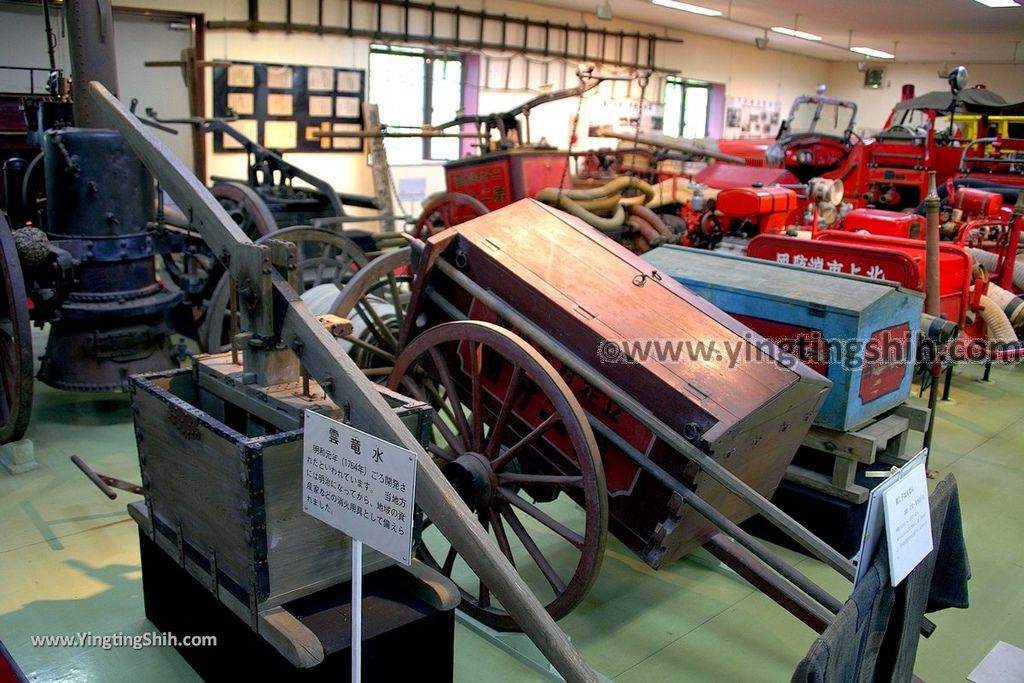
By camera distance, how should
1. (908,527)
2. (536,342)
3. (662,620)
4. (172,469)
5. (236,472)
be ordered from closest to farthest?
(908,527), (236,472), (172,469), (536,342), (662,620)

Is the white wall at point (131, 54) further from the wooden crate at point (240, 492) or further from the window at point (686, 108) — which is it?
the window at point (686, 108)

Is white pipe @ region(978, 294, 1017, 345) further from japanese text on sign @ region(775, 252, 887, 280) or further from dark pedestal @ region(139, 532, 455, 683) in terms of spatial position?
dark pedestal @ region(139, 532, 455, 683)

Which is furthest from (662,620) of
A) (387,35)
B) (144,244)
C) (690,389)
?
(387,35)

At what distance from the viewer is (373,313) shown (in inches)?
169

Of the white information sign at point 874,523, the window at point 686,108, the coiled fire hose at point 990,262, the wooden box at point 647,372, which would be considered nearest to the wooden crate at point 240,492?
the wooden box at point 647,372

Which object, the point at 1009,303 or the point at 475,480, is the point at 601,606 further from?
the point at 1009,303

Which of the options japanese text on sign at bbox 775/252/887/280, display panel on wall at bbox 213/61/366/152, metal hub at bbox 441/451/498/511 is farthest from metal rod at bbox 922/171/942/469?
display panel on wall at bbox 213/61/366/152

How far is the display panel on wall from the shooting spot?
8164 millimetres

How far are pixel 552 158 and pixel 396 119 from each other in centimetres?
328

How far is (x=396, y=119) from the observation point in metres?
9.96

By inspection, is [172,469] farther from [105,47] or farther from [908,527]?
[105,47]

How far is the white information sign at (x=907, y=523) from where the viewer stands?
186 centimetres

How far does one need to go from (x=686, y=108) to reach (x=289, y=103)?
8031 millimetres

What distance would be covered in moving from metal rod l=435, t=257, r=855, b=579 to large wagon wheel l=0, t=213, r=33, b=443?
2100 millimetres
